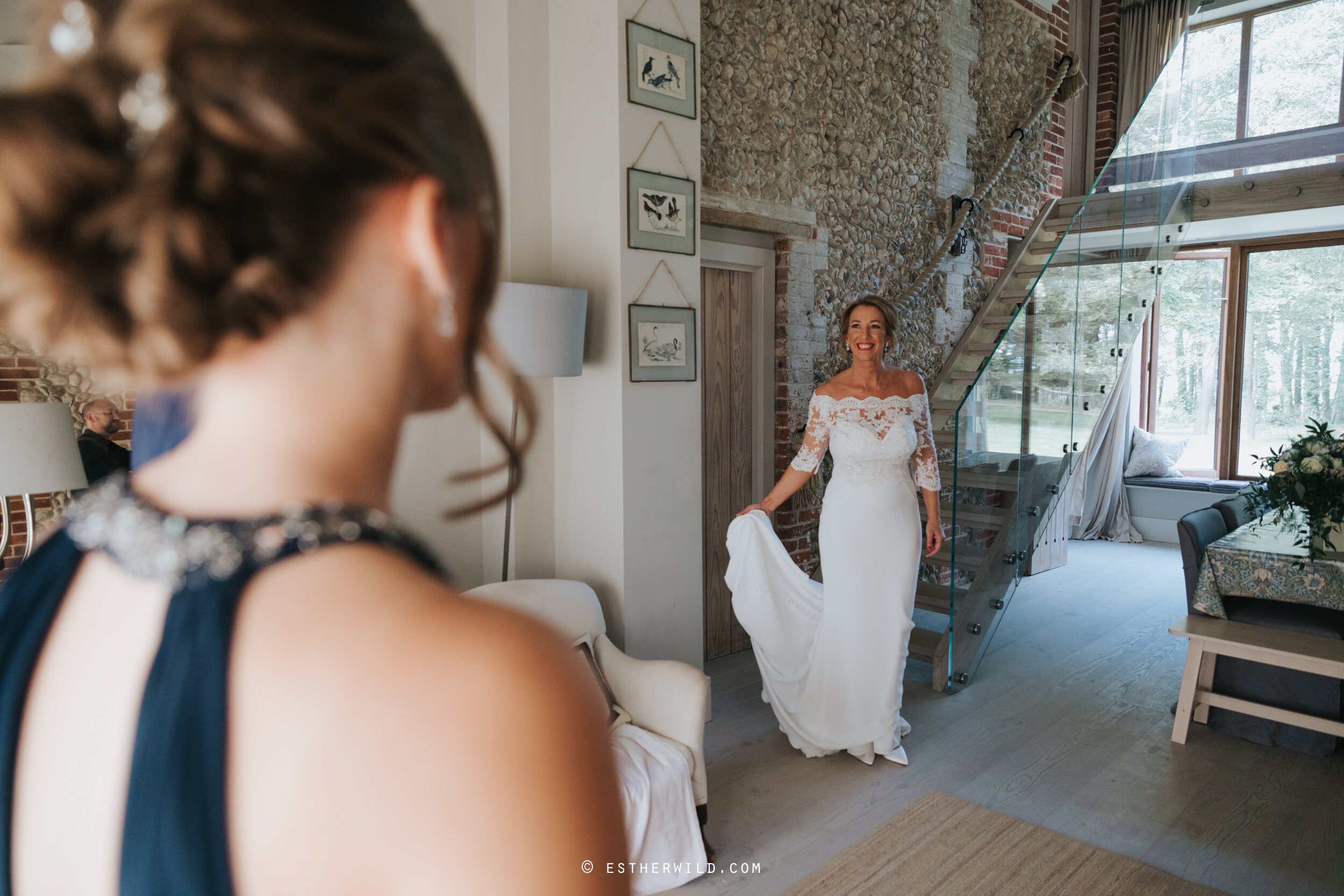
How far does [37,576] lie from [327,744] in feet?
0.72

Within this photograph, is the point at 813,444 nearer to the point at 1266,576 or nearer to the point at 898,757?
the point at 898,757

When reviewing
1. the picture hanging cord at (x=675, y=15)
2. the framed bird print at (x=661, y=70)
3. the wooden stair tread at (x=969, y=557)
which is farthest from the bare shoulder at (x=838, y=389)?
the picture hanging cord at (x=675, y=15)

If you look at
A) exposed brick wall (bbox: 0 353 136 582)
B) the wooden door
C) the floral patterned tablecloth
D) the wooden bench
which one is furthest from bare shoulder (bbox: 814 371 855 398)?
exposed brick wall (bbox: 0 353 136 582)

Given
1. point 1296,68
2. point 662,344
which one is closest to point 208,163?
point 662,344

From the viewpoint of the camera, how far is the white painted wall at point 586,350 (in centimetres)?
323

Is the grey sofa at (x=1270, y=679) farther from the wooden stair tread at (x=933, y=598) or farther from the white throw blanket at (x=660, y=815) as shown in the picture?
the white throw blanket at (x=660, y=815)

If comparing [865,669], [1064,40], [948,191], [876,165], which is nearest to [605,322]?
[865,669]

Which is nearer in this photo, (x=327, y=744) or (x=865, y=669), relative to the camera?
(x=327, y=744)

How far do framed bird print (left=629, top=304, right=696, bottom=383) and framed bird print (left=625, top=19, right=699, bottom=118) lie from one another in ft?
2.69

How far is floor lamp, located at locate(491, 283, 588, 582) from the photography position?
278 cm

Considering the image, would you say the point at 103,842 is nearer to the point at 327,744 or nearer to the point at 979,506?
the point at 327,744

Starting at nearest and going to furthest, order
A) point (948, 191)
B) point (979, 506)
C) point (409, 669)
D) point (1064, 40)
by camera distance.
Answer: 1. point (409, 669)
2. point (979, 506)
3. point (948, 191)
4. point (1064, 40)

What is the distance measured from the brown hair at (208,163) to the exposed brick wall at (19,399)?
2.29 m

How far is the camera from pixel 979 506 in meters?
4.29
